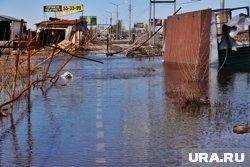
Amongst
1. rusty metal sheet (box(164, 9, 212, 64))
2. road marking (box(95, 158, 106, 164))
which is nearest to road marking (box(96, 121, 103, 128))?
road marking (box(95, 158, 106, 164))

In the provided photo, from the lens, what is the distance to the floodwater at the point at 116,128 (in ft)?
25.0

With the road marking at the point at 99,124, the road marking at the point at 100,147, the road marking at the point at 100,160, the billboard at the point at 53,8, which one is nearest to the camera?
the road marking at the point at 100,160

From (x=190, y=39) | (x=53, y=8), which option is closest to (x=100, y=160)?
(x=190, y=39)

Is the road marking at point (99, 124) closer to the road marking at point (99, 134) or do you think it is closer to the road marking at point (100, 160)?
the road marking at point (99, 134)

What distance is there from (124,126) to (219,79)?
11.0 m

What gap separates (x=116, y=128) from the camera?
987 cm

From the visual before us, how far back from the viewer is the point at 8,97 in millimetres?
14219

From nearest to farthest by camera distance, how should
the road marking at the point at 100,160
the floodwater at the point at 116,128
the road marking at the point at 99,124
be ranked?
the road marking at the point at 100,160, the floodwater at the point at 116,128, the road marking at the point at 99,124

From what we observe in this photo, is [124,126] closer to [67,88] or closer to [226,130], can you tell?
[226,130]

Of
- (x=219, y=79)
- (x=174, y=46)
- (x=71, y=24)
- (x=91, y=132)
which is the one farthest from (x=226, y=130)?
(x=71, y=24)

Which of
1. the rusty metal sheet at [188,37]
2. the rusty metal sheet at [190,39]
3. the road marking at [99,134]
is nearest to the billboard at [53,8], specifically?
the rusty metal sheet at [188,37]

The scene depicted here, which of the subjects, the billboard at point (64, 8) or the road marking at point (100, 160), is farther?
the billboard at point (64, 8)

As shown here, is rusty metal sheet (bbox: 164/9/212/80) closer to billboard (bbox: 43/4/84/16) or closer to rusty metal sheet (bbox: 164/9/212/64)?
rusty metal sheet (bbox: 164/9/212/64)

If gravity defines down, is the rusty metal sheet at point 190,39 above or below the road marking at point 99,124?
above
